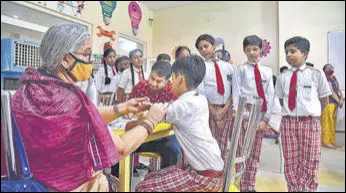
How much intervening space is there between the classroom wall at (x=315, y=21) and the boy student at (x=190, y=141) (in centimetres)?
41

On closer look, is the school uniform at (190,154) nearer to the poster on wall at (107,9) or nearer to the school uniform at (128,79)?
the school uniform at (128,79)

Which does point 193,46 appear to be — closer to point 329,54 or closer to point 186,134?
point 186,134

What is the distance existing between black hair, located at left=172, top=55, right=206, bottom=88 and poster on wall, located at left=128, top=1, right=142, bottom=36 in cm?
12

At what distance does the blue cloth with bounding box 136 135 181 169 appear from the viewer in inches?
21.3

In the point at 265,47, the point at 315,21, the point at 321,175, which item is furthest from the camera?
the point at 321,175

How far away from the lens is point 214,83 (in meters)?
0.55

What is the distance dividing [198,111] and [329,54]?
0.67 meters

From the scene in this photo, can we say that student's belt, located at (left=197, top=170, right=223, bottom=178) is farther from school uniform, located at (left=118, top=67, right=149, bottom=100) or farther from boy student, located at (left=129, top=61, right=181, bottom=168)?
school uniform, located at (left=118, top=67, right=149, bottom=100)

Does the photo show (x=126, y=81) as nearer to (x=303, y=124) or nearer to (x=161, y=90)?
(x=161, y=90)

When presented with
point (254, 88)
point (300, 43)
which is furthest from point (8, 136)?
point (300, 43)

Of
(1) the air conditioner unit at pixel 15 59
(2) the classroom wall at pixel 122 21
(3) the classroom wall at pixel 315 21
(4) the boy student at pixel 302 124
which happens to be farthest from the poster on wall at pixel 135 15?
(4) the boy student at pixel 302 124

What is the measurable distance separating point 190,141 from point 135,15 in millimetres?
292

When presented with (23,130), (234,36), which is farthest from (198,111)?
(23,130)

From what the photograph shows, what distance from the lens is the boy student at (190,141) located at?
0.50 meters
